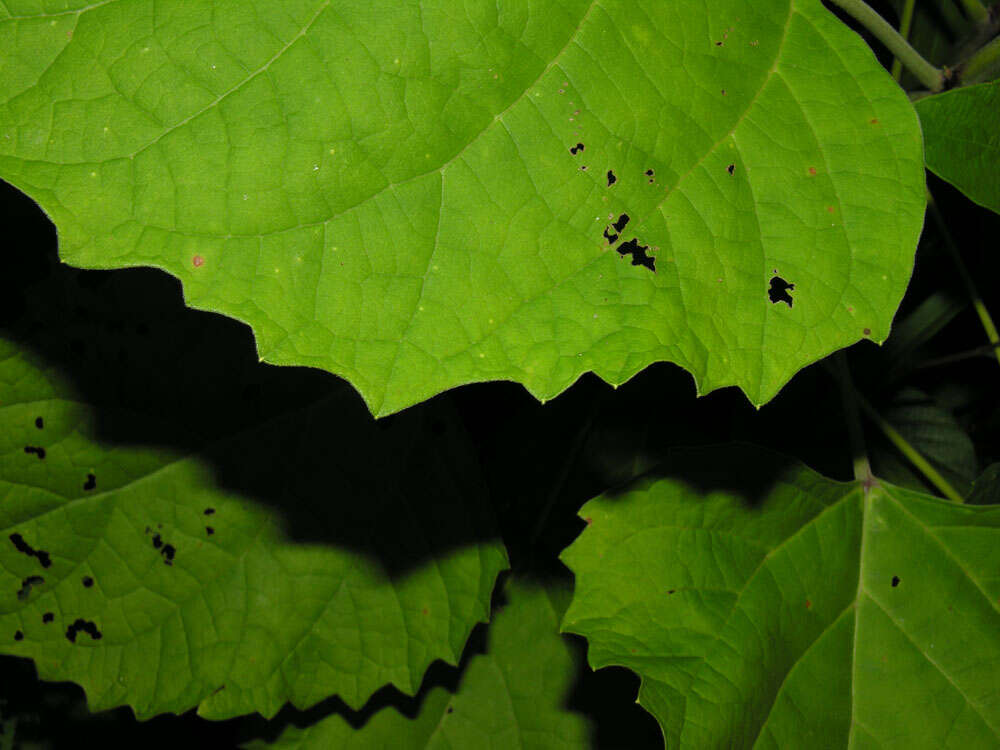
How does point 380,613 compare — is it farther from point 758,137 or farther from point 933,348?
point 933,348

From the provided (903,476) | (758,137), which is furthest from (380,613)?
(903,476)

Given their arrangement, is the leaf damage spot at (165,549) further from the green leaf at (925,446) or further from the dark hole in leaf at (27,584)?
the green leaf at (925,446)

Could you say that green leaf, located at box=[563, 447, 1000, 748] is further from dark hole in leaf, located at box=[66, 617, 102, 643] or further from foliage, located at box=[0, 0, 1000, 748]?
dark hole in leaf, located at box=[66, 617, 102, 643]

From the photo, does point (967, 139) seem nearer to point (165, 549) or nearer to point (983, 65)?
point (983, 65)

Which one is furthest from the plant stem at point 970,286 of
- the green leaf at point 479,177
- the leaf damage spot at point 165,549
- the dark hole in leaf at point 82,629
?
the dark hole in leaf at point 82,629

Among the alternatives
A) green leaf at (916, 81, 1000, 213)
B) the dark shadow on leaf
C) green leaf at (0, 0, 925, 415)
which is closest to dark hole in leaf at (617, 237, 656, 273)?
green leaf at (0, 0, 925, 415)

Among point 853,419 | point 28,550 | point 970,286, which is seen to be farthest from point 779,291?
point 28,550
